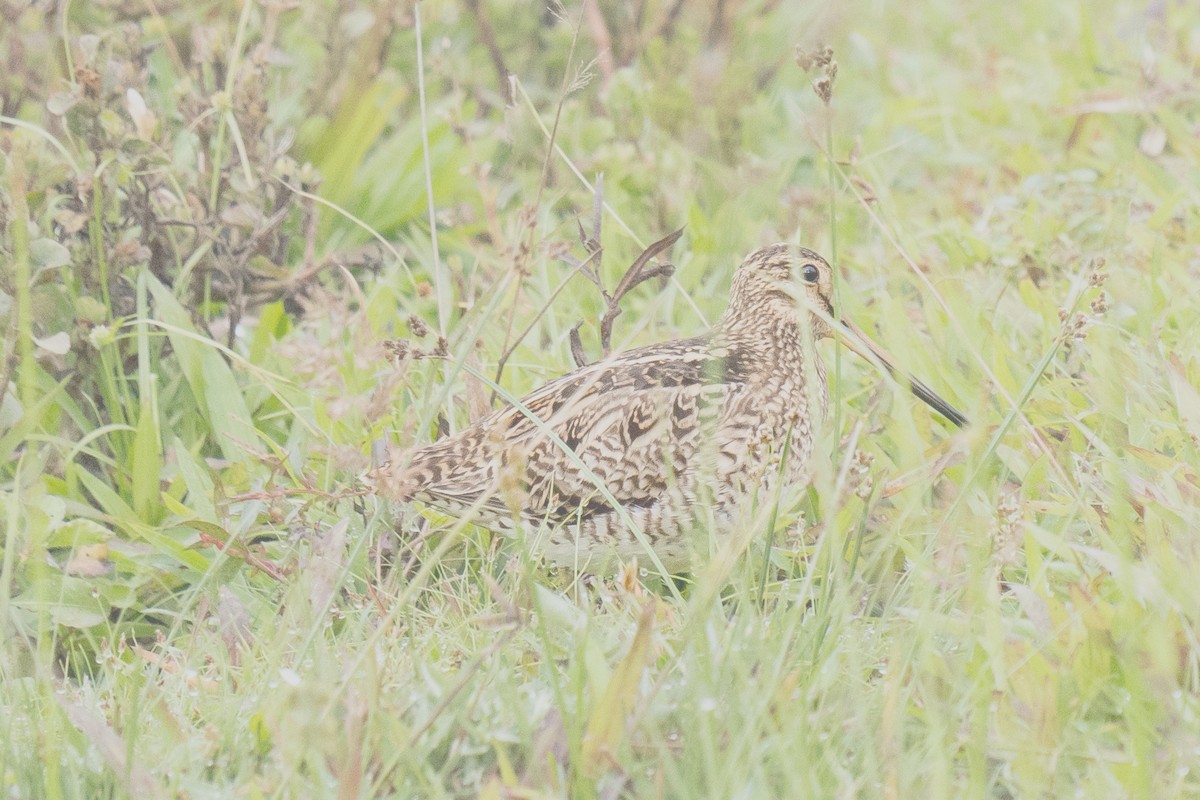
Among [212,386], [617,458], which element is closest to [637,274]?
[617,458]

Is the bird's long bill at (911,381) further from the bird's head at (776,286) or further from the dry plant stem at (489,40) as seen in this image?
the dry plant stem at (489,40)

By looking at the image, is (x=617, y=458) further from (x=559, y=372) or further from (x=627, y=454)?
(x=559, y=372)

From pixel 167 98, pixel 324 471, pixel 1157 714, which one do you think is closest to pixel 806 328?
pixel 1157 714

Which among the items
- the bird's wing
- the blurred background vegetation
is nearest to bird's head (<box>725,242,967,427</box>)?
the blurred background vegetation

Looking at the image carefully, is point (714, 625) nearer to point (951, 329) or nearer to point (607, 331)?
point (607, 331)

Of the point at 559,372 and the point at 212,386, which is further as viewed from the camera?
the point at 559,372

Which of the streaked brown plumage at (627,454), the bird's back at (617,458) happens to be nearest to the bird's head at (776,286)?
the streaked brown plumage at (627,454)

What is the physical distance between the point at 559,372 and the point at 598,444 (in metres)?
0.77

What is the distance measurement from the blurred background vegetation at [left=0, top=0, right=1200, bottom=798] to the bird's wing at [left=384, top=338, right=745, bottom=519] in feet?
0.52

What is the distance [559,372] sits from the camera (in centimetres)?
416

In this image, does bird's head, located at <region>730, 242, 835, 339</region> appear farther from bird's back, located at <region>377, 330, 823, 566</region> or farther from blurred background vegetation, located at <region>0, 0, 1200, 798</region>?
bird's back, located at <region>377, 330, 823, 566</region>

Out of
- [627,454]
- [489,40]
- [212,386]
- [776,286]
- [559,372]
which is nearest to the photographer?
[627,454]

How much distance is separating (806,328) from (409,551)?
144 centimetres

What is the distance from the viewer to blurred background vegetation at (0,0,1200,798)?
238 cm
